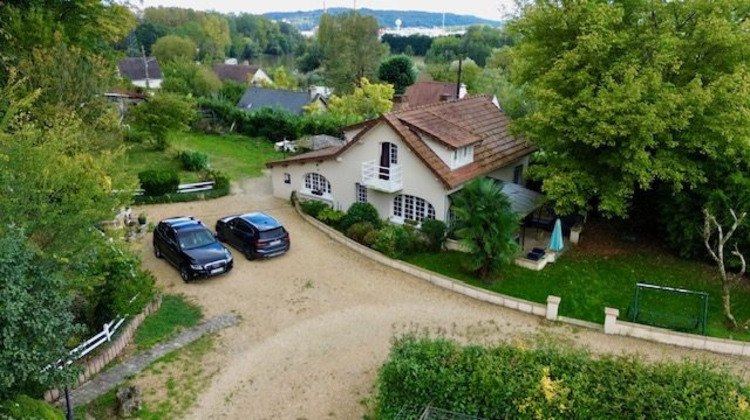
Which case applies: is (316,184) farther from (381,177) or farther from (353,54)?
(353,54)

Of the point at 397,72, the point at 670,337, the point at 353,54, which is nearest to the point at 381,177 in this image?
the point at 670,337

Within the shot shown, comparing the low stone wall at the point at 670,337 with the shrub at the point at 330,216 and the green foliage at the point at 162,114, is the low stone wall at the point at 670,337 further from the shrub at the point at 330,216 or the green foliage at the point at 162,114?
the green foliage at the point at 162,114

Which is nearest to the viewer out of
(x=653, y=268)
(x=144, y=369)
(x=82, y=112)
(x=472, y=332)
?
(x=144, y=369)

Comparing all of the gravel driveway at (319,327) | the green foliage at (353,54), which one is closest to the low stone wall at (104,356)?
the gravel driveway at (319,327)

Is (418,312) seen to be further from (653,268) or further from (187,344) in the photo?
(653,268)

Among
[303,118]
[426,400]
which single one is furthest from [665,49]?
[303,118]

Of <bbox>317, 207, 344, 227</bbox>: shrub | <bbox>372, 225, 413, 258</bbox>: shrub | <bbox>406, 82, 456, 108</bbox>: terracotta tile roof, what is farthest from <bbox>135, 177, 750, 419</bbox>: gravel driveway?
<bbox>406, 82, 456, 108</bbox>: terracotta tile roof
